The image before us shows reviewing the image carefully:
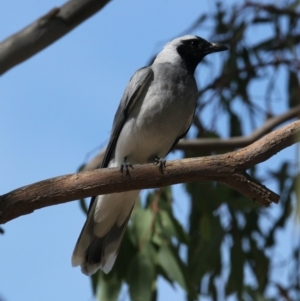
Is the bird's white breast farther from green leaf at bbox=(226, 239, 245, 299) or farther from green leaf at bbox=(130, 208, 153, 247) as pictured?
green leaf at bbox=(226, 239, 245, 299)

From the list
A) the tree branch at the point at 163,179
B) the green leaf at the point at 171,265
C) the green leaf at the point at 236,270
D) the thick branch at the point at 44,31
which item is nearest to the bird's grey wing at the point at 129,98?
the thick branch at the point at 44,31

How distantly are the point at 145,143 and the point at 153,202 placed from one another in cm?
88

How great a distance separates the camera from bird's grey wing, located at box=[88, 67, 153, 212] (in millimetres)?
4012

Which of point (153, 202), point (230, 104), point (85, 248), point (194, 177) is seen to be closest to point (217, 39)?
point (230, 104)

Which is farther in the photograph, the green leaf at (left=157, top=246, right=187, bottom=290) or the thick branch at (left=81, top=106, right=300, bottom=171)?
the thick branch at (left=81, top=106, right=300, bottom=171)

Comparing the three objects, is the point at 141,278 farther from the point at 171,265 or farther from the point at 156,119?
the point at 156,119

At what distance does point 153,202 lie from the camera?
4.76 meters

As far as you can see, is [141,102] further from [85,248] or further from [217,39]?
[217,39]

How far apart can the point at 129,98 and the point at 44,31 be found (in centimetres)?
66

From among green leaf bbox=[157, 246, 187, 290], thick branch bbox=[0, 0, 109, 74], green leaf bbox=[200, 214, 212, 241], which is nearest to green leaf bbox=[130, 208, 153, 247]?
green leaf bbox=[157, 246, 187, 290]

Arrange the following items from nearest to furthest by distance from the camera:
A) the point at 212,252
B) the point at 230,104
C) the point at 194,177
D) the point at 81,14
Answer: the point at 194,177 → the point at 81,14 → the point at 212,252 → the point at 230,104

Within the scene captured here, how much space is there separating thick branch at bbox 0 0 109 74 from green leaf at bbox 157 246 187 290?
62.5 inches

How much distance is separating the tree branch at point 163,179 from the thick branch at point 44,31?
2.37 ft

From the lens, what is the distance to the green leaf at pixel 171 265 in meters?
4.36
